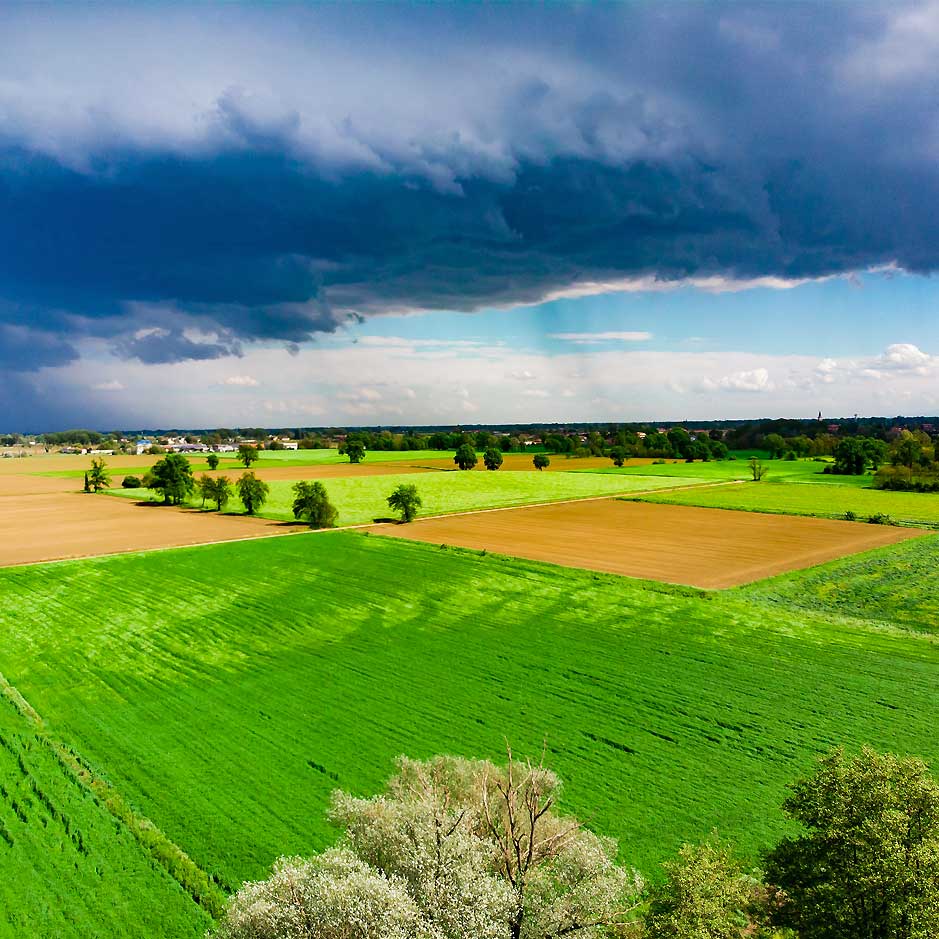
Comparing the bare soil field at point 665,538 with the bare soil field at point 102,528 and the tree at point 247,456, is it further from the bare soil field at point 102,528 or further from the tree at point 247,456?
the tree at point 247,456

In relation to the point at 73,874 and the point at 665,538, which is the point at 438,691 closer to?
the point at 73,874

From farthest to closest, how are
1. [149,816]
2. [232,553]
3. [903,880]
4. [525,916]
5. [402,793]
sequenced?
[232,553], [149,816], [402,793], [525,916], [903,880]

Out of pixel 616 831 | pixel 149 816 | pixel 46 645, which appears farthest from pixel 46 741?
pixel 616 831

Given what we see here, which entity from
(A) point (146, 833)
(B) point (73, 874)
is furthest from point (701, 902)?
(B) point (73, 874)

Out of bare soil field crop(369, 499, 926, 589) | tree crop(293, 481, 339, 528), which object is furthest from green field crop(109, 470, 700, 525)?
bare soil field crop(369, 499, 926, 589)

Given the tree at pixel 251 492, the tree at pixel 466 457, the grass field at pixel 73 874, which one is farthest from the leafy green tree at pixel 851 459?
the grass field at pixel 73 874

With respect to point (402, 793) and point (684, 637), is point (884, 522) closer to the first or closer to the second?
point (684, 637)
